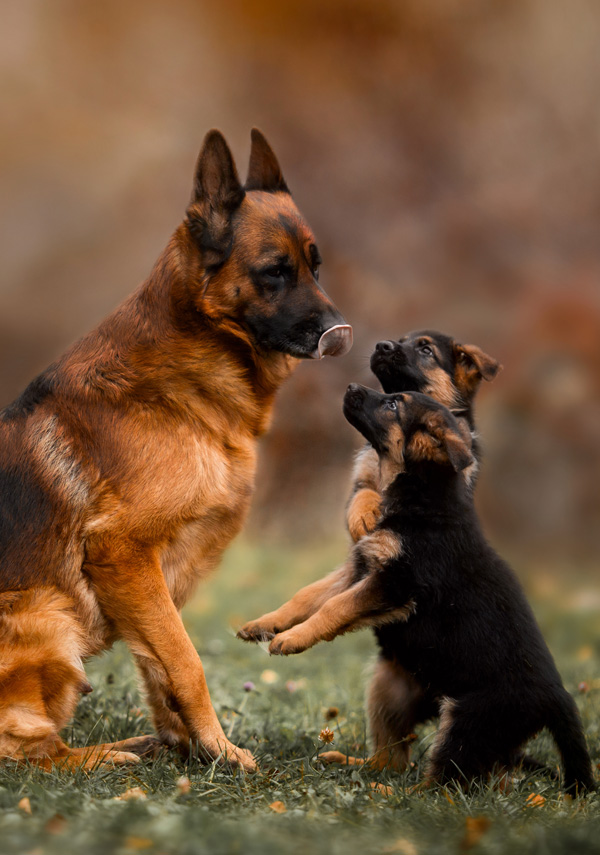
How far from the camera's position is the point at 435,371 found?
4797mm

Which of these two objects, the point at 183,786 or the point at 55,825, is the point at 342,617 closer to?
the point at 183,786

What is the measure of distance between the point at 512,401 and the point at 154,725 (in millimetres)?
8367

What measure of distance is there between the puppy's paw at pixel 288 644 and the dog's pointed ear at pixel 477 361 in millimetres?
1981

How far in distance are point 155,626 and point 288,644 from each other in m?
0.60

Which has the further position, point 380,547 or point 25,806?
point 380,547

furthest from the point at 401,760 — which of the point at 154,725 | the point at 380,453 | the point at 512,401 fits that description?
the point at 512,401

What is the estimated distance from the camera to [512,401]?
11258 mm

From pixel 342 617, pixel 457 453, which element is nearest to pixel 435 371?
pixel 457 453

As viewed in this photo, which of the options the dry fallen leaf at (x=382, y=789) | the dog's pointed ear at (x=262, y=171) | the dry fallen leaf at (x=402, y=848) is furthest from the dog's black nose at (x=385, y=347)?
the dry fallen leaf at (x=402, y=848)

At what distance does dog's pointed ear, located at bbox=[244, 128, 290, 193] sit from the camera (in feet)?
14.3

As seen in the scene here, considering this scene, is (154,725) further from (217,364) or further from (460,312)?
(460,312)

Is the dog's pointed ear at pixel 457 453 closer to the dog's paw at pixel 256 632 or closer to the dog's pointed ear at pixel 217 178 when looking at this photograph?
the dog's paw at pixel 256 632

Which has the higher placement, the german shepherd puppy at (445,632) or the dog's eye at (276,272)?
the dog's eye at (276,272)

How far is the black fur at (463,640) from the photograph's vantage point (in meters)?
3.45
